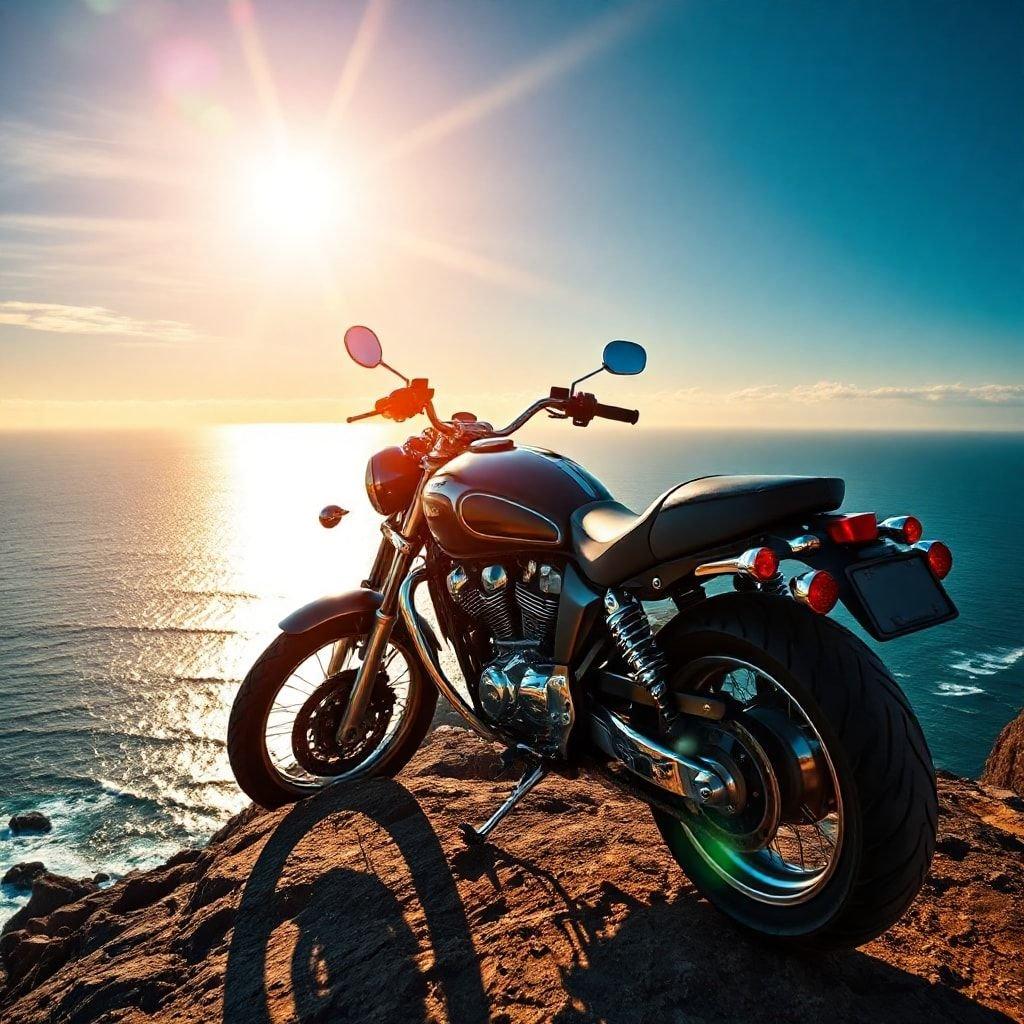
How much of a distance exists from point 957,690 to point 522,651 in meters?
69.0

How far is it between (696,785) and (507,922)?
1.24 m

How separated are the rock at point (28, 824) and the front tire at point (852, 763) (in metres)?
50.1

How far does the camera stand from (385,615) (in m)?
4.55

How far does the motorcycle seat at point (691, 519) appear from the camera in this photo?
2.49 metres

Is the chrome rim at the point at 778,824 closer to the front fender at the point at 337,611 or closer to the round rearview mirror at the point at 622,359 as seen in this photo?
the round rearview mirror at the point at 622,359

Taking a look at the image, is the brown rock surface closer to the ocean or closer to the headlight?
the ocean

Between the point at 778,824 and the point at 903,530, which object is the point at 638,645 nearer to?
the point at 778,824

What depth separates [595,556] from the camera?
307 centimetres

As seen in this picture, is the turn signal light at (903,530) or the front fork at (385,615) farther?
the front fork at (385,615)

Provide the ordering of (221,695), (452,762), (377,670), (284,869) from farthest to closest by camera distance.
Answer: (221,695), (452,762), (377,670), (284,869)

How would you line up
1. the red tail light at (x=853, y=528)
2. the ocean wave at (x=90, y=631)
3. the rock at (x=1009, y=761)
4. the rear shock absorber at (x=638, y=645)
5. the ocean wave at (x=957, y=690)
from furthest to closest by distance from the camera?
the ocean wave at (x=90, y=631) → the ocean wave at (x=957, y=690) → the rock at (x=1009, y=761) → the rear shock absorber at (x=638, y=645) → the red tail light at (x=853, y=528)

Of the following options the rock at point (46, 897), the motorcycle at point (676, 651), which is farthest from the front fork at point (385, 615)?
the rock at point (46, 897)

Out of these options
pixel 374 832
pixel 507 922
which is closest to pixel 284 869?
pixel 374 832

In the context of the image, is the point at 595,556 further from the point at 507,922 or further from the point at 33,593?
the point at 33,593
